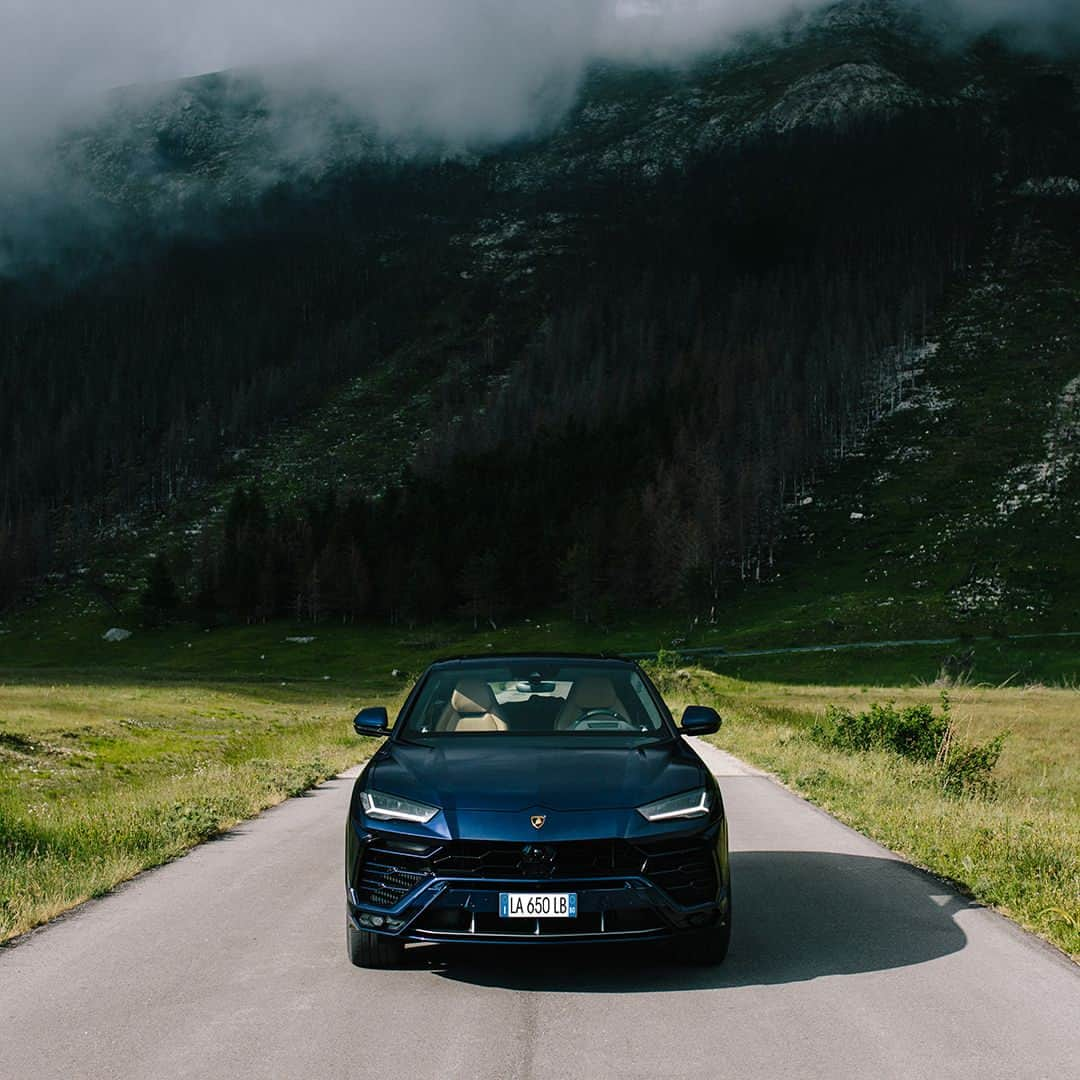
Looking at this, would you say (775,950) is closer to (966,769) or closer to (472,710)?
(472,710)

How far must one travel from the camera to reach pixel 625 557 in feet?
394

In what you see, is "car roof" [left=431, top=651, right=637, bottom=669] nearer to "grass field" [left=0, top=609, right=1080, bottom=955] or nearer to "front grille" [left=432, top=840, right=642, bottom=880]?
"front grille" [left=432, top=840, right=642, bottom=880]

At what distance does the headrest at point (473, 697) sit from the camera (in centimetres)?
905

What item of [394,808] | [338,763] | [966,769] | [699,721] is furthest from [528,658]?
[338,763]

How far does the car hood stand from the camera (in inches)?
264

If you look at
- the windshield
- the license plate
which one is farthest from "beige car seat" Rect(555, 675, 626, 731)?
the license plate

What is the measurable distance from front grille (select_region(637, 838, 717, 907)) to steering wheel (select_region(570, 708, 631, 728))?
2013 millimetres

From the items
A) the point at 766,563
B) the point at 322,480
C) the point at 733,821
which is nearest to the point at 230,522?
the point at 322,480

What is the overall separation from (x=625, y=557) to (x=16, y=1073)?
379ft

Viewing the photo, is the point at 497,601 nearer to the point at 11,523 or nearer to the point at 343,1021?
the point at 11,523

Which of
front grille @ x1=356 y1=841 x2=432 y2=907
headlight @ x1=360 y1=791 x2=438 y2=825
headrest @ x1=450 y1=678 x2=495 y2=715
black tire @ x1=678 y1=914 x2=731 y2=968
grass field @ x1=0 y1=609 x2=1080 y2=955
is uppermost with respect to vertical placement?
headlight @ x1=360 y1=791 x2=438 y2=825

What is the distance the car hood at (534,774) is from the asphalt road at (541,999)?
107 centimetres

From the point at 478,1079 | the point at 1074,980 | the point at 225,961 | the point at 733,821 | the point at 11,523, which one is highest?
the point at 478,1079

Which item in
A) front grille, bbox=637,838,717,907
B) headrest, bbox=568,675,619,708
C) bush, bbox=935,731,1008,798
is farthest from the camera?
bush, bbox=935,731,1008,798
